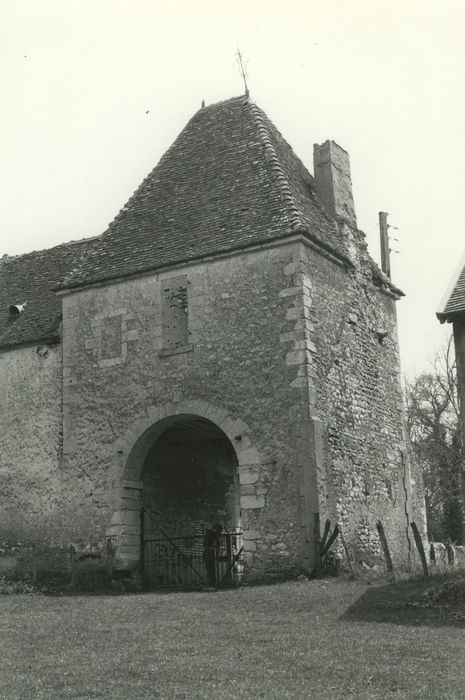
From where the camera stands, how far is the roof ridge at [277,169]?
55.4 feet

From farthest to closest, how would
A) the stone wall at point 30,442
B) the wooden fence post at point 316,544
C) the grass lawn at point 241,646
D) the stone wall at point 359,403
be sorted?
1. the stone wall at point 30,442
2. the stone wall at point 359,403
3. the wooden fence post at point 316,544
4. the grass lawn at point 241,646

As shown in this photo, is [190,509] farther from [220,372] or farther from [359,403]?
[359,403]

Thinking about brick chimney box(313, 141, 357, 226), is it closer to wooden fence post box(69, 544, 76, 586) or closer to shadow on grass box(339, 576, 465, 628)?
wooden fence post box(69, 544, 76, 586)

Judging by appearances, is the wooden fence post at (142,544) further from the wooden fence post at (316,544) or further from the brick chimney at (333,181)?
the brick chimney at (333,181)

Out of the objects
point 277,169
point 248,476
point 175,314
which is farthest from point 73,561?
point 277,169

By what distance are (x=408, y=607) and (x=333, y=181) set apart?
1025cm

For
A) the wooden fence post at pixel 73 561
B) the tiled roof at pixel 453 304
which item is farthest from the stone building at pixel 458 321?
the wooden fence post at pixel 73 561

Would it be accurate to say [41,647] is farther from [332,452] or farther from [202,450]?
[202,450]

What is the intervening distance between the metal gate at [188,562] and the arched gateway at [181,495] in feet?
0.06

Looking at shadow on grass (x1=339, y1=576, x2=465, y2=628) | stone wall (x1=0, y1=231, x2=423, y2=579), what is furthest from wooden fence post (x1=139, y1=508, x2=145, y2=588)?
shadow on grass (x1=339, y1=576, x2=465, y2=628)

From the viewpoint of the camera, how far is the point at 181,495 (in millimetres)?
19453

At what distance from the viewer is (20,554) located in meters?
18.1

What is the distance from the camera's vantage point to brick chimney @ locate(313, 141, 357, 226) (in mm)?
19578

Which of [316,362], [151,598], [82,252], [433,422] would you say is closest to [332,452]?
[316,362]
